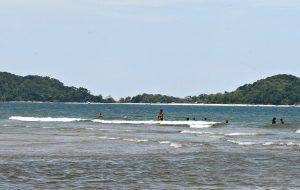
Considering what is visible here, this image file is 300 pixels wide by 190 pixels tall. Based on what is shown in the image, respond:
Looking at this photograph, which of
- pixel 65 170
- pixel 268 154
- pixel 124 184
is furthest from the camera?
pixel 268 154

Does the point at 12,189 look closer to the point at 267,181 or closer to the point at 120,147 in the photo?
the point at 267,181

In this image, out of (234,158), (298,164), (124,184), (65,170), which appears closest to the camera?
(124,184)

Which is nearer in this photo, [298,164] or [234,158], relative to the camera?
[298,164]

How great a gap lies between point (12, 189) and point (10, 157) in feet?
37.6

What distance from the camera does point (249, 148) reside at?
147 ft

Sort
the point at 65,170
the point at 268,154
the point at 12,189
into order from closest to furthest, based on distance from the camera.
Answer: the point at 12,189, the point at 65,170, the point at 268,154

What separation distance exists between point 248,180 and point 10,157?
44.5ft

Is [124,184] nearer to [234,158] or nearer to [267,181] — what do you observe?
[267,181]

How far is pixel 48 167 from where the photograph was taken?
3078cm

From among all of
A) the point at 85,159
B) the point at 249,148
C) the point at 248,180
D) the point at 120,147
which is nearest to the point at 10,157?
the point at 85,159

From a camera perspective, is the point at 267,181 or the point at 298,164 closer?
the point at 267,181

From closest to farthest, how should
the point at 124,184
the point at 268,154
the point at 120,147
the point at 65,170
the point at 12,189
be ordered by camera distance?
the point at 12,189
the point at 124,184
the point at 65,170
the point at 268,154
the point at 120,147

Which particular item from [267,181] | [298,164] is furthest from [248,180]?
[298,164]

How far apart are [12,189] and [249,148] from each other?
23.6 metres
